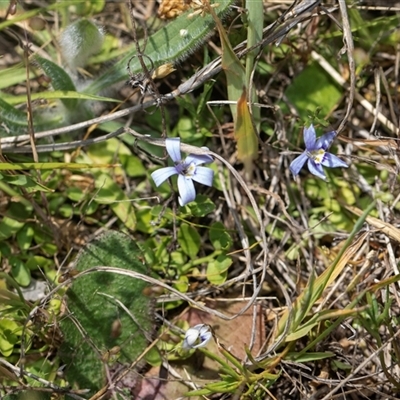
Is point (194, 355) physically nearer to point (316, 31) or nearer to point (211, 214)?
point (211, 214)

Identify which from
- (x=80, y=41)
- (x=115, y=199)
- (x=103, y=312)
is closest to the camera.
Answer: (x=103, y=312)

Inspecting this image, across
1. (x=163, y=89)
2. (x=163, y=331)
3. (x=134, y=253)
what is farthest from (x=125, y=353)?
(x=163, y=89)

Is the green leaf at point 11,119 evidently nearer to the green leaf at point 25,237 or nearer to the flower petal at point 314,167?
the green leaf at point 25,237

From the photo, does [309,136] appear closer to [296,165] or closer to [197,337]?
[296,165]

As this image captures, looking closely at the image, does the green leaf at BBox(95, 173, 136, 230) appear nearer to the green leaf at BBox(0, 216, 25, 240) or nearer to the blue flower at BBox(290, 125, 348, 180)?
the green leaf at BBox(0, 216, 25, 240)

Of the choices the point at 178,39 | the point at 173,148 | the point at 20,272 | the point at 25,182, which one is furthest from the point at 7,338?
the point at 178,39

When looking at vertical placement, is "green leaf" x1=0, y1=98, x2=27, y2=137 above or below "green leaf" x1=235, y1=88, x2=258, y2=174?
above

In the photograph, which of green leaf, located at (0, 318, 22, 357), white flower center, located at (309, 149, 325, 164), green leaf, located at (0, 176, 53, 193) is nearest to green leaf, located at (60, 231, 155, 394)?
green leaf, located at (0, 318, 22, 357)

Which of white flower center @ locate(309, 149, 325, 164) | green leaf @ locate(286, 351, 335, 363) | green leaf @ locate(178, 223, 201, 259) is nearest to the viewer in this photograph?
green leaf @ locate(286, 351, 335, 363)
